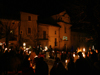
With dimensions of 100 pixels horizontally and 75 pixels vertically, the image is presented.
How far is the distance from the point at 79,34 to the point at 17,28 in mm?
22625

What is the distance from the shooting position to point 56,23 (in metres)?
30.3

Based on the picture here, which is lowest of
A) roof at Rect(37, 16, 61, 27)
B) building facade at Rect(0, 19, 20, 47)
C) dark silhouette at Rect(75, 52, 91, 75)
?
dark silhouette at Rect(75, 52, 91, 75)

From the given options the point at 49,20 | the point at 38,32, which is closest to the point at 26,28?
the point at 38,32

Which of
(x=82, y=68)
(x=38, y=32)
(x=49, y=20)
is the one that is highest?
(x=49, y=20)

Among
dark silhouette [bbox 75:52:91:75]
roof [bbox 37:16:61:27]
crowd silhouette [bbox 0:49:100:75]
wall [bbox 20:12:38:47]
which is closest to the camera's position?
crowd silhouette [bbox 0:49:100:75]

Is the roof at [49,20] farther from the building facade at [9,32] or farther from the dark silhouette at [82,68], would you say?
the dark silhouette at [82,68]

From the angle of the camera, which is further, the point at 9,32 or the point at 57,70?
the point at 9,32

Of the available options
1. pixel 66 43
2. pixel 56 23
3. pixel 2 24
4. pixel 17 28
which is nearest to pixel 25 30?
pixel 17 28

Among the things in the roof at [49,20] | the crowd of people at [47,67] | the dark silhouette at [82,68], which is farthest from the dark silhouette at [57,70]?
the roof at [49,20]

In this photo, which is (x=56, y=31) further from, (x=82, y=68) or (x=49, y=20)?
(x=82, y=68)

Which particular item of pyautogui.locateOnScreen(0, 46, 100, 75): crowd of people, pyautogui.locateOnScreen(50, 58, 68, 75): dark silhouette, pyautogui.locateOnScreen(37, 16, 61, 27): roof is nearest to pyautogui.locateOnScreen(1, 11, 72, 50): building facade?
pyautogui.locateOnScreen(37, 16, 61, 27): roof

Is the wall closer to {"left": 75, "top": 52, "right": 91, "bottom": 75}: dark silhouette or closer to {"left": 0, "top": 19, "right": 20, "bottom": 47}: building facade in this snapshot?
{"left": 0, "top": 19, "right": 20, "bottom": 47}: building facade

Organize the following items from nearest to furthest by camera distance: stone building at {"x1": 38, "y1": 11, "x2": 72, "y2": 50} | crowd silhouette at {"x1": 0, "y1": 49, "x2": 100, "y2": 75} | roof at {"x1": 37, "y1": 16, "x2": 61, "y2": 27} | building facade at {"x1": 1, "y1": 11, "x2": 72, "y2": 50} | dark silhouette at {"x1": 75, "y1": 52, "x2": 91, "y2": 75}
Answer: crowd silhouette at {"x1": 0, "y1": 49, "x2": 100, "y2": 75}
dark silhouette at {"x1": 75, "y1": 52, "x2": 91, "y2": 75}
building facade at {"x1": 1, "y1": 11, "x2": 72, "y2": 50}
stone building at {"x1": 38, "y1": 11, "x2": 72, "y2": 50}
roof at {"x1": 37, "y1": 16, "x2": 61, "y2": 27}

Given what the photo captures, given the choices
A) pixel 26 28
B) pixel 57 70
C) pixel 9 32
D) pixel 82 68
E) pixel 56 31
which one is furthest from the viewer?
pixel 56 31
